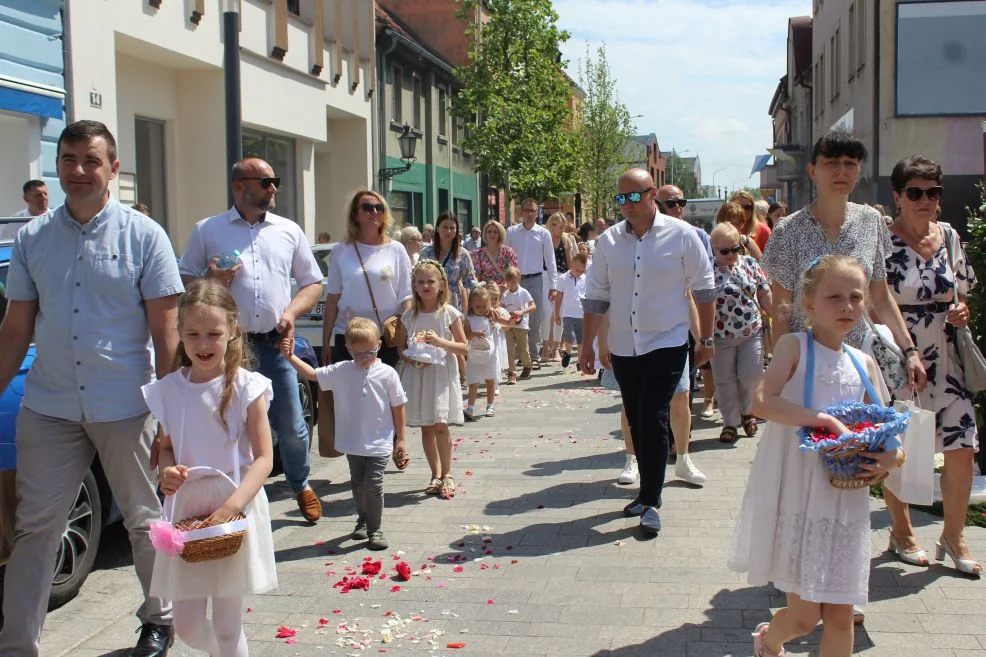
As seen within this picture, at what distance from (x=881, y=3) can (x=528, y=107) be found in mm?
8751

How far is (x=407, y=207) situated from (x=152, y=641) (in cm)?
2661

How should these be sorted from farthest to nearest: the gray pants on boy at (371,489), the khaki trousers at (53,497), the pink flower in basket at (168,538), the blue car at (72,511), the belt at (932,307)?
the gray pants on boy at (371,489), the belt at (932,307), the blue car at (72,511), the khaki trousers at (53,497), the pink flower in basket at (168,538)

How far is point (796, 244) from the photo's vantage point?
4922 millimetres

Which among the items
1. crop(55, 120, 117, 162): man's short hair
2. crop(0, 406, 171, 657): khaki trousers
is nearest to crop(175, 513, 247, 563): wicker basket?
crop(0, 406, 171, 657): khaki trousers

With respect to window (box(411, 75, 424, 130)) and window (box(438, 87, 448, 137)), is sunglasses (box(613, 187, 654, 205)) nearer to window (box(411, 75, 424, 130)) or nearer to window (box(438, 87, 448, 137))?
window (box(411, 75, 424, 130))

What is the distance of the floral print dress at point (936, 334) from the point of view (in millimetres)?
5348

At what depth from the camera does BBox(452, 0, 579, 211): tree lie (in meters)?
27.8

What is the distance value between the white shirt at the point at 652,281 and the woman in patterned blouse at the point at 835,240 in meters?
1.36

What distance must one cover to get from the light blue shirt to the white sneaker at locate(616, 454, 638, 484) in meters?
3.92

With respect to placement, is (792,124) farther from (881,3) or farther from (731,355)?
(731,355)

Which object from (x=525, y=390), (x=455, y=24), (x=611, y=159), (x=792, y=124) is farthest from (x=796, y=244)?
(x=792, y=124)

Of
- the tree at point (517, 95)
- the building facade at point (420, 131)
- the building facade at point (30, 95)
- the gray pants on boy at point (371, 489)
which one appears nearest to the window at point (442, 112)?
the building facade at point (420, 131)

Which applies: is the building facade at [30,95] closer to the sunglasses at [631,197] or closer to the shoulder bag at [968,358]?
the sunglasses at [631,197]

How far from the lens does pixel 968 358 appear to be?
5.36m
